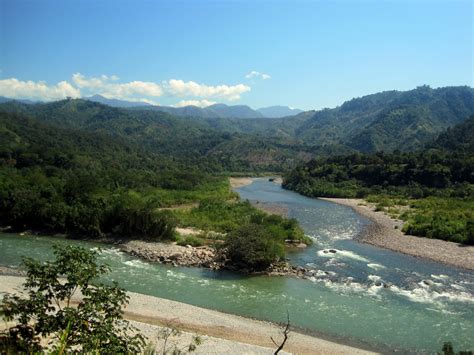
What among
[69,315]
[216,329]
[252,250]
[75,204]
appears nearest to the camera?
[69,315]

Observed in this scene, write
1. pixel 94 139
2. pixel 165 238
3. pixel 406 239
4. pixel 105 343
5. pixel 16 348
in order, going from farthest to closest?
pixel 94 139 < pixel 406 239 < pixel 165 238 < pixel 105 343 < pixel 16 348

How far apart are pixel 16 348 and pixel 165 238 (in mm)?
36758

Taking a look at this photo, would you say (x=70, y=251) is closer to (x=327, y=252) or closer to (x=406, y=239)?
(x=327, y=252)

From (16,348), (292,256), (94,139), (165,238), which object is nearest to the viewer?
(16,348)

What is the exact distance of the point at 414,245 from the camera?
4825 cm

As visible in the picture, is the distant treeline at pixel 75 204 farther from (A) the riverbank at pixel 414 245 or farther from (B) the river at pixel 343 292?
(A) the riverbank at pixel 414 245

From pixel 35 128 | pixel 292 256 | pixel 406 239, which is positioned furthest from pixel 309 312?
pixel 35 128

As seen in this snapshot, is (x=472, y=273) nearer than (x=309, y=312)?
No

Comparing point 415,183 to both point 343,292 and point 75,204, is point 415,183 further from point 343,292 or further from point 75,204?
point 75,204

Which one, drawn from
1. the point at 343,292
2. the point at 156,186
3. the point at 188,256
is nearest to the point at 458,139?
the point at 156,186

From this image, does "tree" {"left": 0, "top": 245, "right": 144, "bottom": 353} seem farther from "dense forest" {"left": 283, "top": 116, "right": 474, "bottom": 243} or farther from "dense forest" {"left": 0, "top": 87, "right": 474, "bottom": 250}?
"dense forest" {"left": 283, "top": 116, "right": 474, "bottom": 243}

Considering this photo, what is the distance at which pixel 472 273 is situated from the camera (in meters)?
38.6

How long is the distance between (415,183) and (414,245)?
46.5m

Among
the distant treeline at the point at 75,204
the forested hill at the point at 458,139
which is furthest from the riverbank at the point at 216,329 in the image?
the forested hill at the point at 458,139
